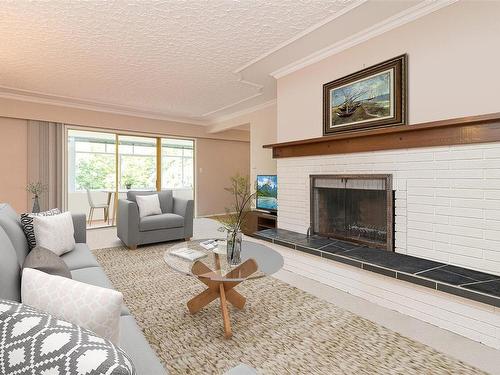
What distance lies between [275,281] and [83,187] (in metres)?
5.13

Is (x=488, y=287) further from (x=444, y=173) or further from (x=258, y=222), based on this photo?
(x=258, y=222)

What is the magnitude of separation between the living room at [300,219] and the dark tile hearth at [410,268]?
17mm

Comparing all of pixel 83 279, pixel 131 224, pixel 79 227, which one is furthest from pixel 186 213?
pixel 83 279

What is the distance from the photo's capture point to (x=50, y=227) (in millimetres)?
2076

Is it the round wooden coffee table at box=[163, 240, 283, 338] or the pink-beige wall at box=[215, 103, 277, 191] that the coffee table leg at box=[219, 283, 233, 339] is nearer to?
the round wooden coffee table at box=[163, 240, 283, 338]

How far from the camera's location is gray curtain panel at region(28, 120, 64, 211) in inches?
196

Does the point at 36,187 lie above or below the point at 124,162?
below

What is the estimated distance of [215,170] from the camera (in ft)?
24.4

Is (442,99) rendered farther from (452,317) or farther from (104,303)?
(104,303)

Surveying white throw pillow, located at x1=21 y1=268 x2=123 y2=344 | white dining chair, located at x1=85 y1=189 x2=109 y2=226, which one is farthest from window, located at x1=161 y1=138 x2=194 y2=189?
white throw pillow, located at x1=21 y1=268 x2=123 y2=344

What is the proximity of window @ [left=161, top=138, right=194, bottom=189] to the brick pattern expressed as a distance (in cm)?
511

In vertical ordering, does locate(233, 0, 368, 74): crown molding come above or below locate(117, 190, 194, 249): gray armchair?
above

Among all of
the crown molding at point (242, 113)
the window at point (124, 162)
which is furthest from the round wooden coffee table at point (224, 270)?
the window at point (124, 162)

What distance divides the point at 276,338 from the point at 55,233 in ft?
5.90
